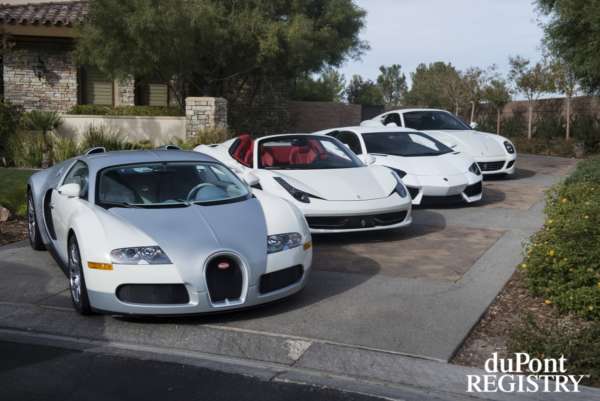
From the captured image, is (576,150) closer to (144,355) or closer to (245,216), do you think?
(245,216)

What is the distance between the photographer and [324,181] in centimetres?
934

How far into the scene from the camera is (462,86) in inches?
1238

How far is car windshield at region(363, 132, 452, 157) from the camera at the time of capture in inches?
492

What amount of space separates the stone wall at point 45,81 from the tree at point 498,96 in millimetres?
14866

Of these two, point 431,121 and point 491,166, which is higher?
point 431,121

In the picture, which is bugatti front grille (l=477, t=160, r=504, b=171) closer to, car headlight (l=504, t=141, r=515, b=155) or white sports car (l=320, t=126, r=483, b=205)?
car headlight (l=504, t=141, r=515, b=155)

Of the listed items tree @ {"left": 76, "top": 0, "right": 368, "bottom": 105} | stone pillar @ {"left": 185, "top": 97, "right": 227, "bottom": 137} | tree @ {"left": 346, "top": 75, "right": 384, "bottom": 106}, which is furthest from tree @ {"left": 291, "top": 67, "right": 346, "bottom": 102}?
stone pillar @ {"left": 185, "top": 97, "right": 227, "bottom": 137}

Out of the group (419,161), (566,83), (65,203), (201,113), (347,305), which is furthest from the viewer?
(566,83)

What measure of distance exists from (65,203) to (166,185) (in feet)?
3.27

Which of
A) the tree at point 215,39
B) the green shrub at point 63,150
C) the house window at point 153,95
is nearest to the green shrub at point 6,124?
the green shrub at point 63,150

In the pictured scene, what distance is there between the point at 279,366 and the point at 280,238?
1.44 meters

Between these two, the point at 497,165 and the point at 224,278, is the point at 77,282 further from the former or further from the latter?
the point at 497,165

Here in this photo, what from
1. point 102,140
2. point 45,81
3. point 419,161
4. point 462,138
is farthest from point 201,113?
point 419,161

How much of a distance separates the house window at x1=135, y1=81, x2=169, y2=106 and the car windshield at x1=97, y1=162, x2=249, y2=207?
16.0 metres
